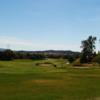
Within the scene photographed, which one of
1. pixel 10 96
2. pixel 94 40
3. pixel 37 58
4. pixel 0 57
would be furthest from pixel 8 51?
pixel 10 96

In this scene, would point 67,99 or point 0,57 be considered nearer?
point 67,99

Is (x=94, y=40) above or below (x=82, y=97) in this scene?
above

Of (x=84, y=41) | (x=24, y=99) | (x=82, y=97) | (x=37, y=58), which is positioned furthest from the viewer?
(x=37, y=58)

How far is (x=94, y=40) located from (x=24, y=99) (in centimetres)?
12809

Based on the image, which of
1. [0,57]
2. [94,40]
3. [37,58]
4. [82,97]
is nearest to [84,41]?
[94,40]

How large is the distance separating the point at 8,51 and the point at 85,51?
31.4m

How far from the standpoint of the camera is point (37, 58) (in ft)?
547

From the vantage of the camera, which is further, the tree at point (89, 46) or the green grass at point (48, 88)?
the tree at point (89, 46)

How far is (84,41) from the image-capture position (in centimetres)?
15400

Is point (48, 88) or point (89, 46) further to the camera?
point (89, 46)

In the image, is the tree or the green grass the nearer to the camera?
the green grass

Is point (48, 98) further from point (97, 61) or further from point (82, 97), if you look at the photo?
point (97, 61)

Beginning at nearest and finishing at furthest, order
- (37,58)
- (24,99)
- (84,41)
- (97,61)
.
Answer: (24,99), (97,61), (84,41), (37,58)

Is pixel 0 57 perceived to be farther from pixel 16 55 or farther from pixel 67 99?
pixel 67 99
